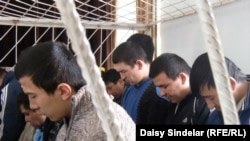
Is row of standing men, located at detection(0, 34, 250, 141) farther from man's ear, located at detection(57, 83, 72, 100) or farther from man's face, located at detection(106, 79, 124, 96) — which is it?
man's face, located at detection(106, 79, 124, 96)

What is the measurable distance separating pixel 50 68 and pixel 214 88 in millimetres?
383

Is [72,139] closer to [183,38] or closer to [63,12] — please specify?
[63,12]

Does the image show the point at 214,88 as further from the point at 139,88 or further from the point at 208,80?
the point at 139,88

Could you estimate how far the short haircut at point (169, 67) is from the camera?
1.29m

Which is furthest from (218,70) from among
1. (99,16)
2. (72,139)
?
(99,16)

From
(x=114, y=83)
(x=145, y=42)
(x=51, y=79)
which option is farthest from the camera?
(x=114, y=83)

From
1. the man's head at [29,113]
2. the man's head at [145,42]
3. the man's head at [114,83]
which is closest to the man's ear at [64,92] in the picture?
the man's head at [29,113]

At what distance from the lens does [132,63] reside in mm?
1479

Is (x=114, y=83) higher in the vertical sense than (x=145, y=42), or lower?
lower

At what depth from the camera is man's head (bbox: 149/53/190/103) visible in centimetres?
124

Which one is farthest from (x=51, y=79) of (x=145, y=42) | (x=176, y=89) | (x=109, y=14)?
(x=109, y=14)

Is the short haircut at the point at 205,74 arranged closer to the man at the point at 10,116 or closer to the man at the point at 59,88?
the man at the point at 59,88

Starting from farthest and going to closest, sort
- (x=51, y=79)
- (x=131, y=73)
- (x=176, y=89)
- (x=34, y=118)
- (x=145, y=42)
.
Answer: (x=145, y=42), (x=131, y=73), (x=34, y=118), (x=176, y=89), (x=51, y=79)

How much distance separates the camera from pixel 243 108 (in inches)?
34.5
